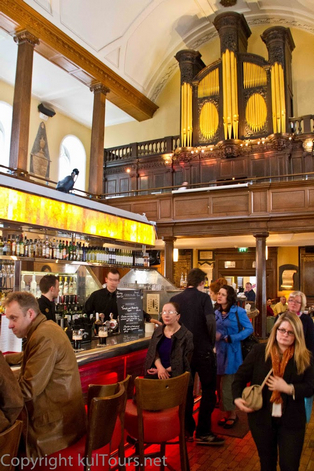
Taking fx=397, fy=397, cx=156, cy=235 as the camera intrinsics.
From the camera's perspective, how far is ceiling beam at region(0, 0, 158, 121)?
962 cm

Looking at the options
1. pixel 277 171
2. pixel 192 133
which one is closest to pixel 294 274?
pixel 277 171

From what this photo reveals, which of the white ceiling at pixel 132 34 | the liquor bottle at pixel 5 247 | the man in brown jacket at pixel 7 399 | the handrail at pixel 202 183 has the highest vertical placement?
the white ceiling at pixel 132 34

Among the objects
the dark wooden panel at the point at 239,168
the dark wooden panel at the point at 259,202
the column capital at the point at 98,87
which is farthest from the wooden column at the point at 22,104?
the dark wooden panel at the point at 239,168

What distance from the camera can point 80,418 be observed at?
2.43m

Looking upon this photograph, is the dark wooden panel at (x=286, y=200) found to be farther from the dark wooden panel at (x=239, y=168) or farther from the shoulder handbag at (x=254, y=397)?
the shoulder handbag at (x=254, y=397)

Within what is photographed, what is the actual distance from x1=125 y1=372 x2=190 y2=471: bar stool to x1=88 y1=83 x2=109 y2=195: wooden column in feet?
32.2

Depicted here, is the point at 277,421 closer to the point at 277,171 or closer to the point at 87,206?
the point at 87,206

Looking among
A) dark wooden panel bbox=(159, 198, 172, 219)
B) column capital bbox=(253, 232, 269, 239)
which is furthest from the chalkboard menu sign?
dark wooden panel bbox=(159, 198, 172, 219)

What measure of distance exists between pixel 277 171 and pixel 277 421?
10.6 meters

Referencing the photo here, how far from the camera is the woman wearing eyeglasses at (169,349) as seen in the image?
329cm

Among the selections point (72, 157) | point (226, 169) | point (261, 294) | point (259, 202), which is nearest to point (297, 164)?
point (226, 169)

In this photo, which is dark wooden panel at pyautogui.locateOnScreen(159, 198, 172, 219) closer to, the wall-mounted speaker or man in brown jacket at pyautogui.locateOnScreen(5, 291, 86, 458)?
the wall-mounted speaker

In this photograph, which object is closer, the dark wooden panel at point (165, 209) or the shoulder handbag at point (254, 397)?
the shoulder handbag at point (254, 397)

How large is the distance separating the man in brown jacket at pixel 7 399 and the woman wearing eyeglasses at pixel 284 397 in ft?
4.21
